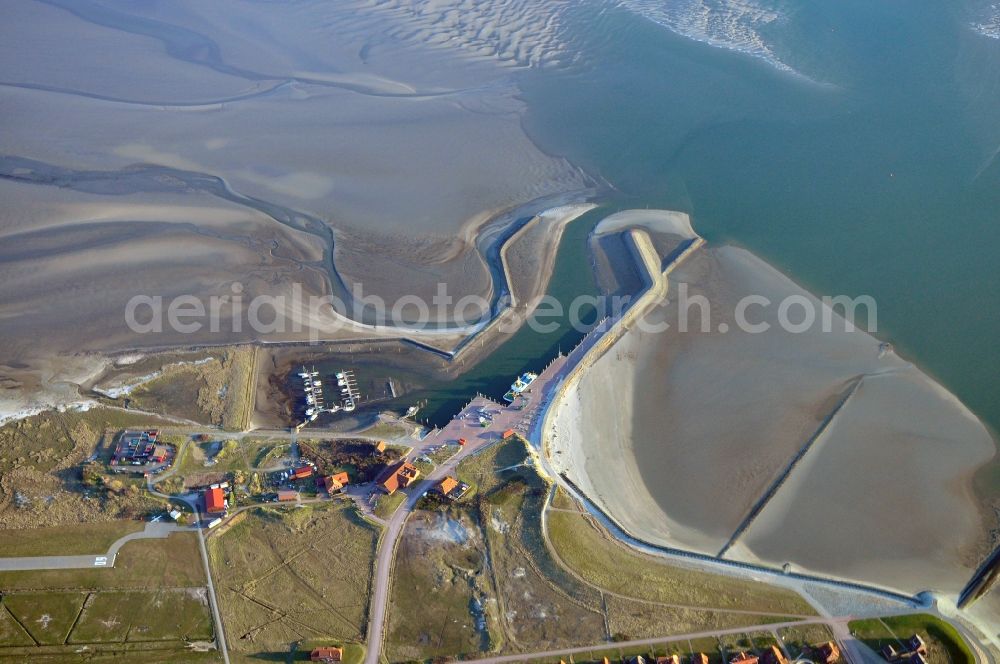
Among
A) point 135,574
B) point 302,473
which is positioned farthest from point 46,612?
point 302,473

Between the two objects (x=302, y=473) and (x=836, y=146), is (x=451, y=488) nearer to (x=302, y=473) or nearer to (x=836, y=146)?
(x=302, y=473)

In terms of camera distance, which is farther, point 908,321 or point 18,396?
point 908,321

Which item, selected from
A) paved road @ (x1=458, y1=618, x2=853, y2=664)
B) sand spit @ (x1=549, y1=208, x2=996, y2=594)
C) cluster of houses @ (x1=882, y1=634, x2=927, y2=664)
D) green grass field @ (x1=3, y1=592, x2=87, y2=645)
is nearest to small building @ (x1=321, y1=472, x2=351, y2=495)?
sand spit @ (x1=549, y1=208, x2=996, y2=594)

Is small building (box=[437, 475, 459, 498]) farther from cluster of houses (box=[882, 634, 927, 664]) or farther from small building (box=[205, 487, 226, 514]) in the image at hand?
cluster of houses (box=[882, 634, 927, 664])

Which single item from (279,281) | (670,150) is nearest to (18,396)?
(279,281)

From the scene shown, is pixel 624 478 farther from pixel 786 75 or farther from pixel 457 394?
pixel 786 75
